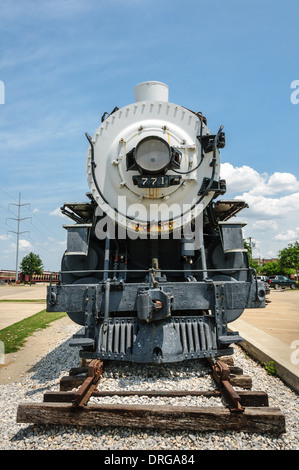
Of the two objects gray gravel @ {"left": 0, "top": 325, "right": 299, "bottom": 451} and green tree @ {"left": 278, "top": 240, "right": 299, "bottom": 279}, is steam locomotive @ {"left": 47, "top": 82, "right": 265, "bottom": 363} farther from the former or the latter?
green tree @ {"left": 278, "top": 240, "right": 299, "bottom": 279}

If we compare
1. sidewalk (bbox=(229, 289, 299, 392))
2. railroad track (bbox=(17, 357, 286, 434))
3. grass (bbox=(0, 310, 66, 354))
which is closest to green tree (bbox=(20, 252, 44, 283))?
grass (bbox=(0, 310, 66, 354))

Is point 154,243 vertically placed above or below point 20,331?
above

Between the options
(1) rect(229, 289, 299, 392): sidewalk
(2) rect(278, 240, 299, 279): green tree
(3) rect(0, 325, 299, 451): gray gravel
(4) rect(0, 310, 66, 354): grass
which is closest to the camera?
(3) rect(0, 325, 299, 451): gray gravel

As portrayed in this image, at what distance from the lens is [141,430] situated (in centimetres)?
311

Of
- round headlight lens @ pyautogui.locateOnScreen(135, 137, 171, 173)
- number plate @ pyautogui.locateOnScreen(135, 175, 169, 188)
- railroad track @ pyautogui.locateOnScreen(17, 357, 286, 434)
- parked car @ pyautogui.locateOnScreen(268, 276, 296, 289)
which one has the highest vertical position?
round headlight lens @ pyautogui.locateOnScreen(135, 137, 171, 173)

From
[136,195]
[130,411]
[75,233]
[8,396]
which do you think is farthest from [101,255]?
[130,411]

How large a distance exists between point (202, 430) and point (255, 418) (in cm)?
48

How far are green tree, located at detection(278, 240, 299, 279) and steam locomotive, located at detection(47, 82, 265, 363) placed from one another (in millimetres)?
35940

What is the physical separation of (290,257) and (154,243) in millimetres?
36960

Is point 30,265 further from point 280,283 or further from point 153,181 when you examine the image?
point 153,181

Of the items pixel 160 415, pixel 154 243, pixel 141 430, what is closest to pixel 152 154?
pixel 154 243

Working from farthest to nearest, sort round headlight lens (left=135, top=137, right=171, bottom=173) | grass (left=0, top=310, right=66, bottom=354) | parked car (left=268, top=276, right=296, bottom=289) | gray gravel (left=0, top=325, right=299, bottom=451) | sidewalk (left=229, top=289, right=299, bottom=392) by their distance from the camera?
parked car (left=268, top=276, right=296, bottom=289) → grass (left=0, top=310, right=66, bottom=354) → round headlight lens (left=135, top=137, right=171, bottom=173) → sidewalk (left=229, top=289, right=299, bottom=392) → gray gravel (left=0, top=325, right=299, bottom=451)

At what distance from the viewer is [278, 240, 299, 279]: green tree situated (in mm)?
38312

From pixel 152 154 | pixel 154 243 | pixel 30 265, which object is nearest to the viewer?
pixel 152 154
